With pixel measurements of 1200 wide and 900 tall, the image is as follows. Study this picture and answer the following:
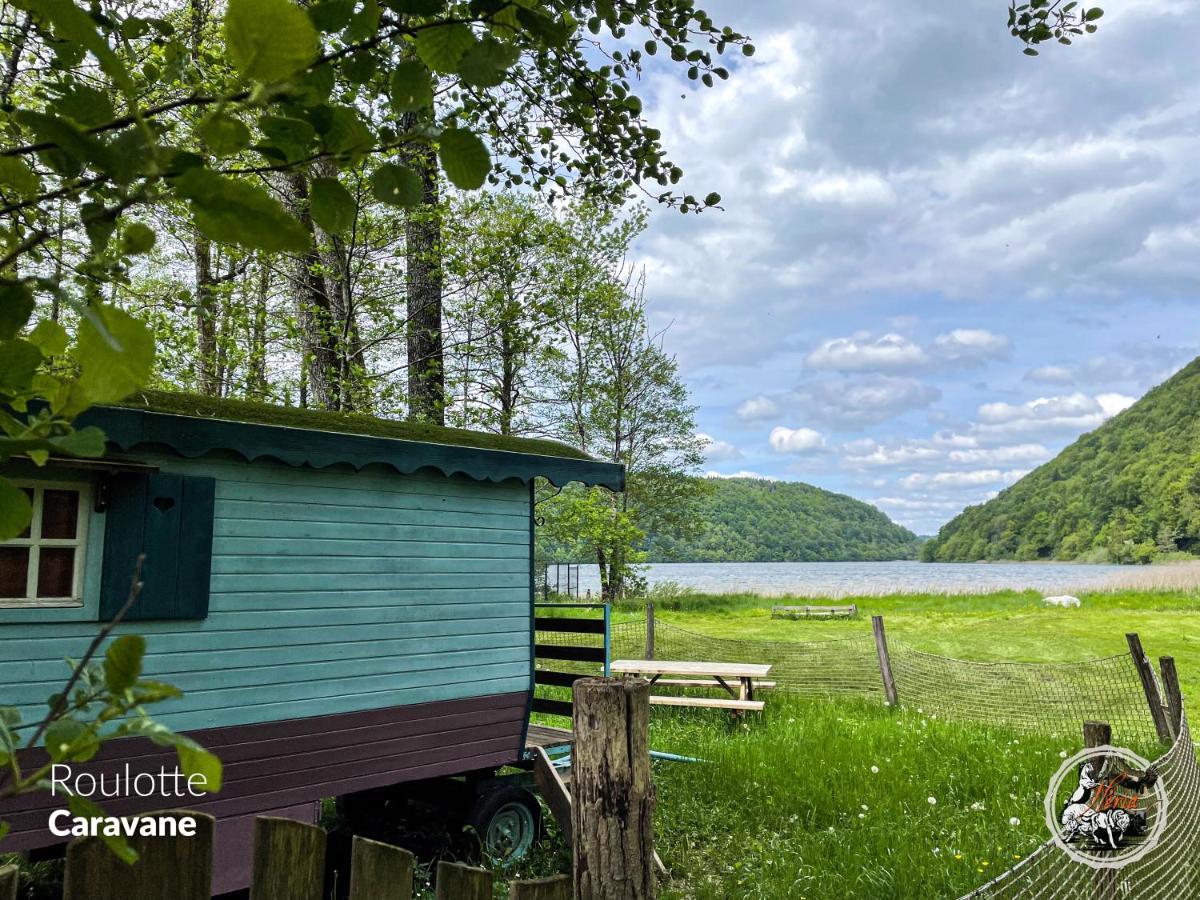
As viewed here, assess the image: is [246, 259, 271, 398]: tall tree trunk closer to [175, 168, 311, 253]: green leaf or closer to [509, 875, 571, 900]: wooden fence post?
[509, 875, 571, 900]: wooden fence post

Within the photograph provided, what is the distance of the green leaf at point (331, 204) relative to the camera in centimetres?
69

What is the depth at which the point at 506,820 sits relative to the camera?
21.6 ft

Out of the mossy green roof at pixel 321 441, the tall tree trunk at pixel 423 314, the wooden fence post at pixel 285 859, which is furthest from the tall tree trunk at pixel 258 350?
the wooden fence post at pixel 285 859

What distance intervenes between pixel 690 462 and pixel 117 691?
94.7 feet

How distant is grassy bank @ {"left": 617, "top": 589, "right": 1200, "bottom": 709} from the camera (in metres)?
18.0

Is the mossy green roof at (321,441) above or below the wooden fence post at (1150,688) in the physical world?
above

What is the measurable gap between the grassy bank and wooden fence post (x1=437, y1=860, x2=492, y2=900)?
45.8 ft

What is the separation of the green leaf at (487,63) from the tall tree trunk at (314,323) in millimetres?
9207

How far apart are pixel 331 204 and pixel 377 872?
1.41 m

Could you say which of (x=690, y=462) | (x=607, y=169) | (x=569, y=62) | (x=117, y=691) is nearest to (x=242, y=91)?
(x=117, y=691)

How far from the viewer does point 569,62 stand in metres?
5.18

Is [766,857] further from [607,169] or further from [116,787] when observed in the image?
[607,169]

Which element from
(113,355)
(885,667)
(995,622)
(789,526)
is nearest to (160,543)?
(113,355)

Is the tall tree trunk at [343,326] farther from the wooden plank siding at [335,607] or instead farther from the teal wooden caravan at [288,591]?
the wooden plank siding at [335,607]
